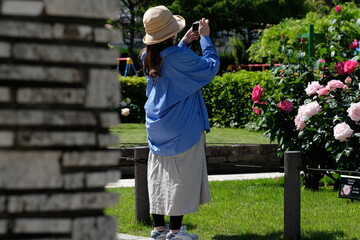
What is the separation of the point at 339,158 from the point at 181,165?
2.62 metres

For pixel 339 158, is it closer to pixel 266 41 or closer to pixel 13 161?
pixel 13 161

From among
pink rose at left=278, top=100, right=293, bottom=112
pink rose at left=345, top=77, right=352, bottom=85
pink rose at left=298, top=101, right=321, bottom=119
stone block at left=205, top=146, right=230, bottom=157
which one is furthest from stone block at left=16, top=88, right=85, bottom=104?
stone block at left=205, top=146, right=230, bottom=157

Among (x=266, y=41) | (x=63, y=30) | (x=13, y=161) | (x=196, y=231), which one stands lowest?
(x=196, y=231)

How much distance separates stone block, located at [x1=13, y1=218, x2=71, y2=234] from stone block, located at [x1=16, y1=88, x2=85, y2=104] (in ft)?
1.19

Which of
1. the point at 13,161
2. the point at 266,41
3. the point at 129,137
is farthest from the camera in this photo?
the point at 266,41

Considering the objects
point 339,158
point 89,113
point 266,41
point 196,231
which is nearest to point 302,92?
point 339,158

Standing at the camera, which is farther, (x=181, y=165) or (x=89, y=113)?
(x=181, y=165)

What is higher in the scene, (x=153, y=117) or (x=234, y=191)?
(x=153, y=117)

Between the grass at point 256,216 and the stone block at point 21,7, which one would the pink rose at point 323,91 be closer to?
the grass at point 256,216

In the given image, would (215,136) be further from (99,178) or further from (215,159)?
(99,178)

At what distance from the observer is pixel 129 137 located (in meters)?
12.2

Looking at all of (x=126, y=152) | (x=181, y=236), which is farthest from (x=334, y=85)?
(x=126, y=152)

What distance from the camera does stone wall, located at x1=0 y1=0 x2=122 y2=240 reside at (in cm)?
221

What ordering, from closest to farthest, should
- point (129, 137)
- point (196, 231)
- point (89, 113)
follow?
point (89, 113) < point (196, 231) < point (129, 137)
